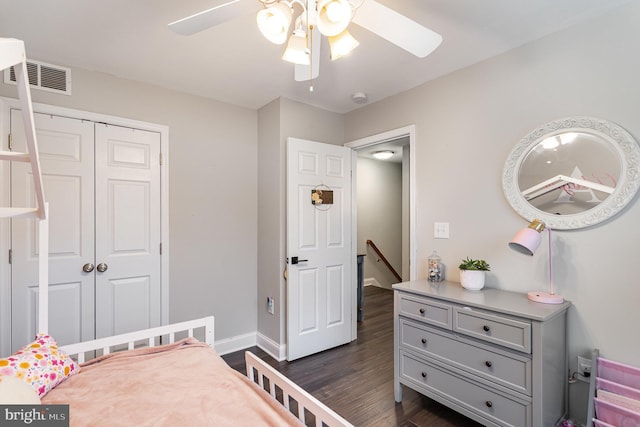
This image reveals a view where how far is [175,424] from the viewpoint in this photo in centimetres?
102

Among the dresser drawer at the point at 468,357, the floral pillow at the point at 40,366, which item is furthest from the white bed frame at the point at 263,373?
the dresser drawer at the point at 468,357

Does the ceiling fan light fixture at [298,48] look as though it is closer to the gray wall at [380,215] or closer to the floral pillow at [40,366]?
the floral pillow at [40,366]

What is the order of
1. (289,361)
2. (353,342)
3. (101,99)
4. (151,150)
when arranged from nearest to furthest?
(101,99)
(151,150)
(289,361)
(353,342)

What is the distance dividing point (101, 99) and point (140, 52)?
0.57 m

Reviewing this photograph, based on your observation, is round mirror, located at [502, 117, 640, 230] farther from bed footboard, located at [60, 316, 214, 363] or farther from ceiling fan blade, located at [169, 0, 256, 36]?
bed footboard, located at [60, 316, 214, 363]

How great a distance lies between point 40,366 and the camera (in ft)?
4.02

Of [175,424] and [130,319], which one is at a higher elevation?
[175,424]

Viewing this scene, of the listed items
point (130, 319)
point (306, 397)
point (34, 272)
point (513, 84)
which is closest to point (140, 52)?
point (34, 272)

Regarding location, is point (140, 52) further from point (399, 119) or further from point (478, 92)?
point (478, 92)

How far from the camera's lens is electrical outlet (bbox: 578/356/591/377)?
1660 mm

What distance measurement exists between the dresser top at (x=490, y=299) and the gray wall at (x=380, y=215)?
3.32 meters

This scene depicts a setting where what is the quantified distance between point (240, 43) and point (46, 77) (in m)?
1.45

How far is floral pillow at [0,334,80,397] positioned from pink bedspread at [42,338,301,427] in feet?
0.13

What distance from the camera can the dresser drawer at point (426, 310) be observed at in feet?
6.01
